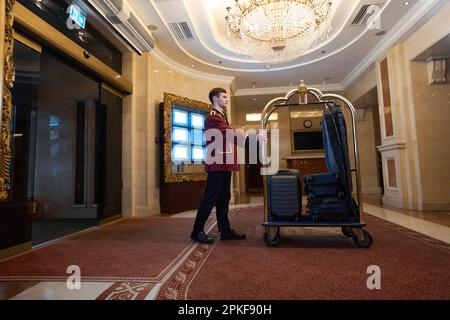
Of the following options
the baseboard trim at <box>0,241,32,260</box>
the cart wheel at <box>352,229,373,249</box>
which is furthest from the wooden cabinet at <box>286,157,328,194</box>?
the baseboard trim at <box>0,241,32,260</box>

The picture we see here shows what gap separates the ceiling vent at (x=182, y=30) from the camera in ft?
12.6

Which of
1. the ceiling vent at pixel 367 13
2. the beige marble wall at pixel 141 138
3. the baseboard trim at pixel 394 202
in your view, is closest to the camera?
the ceiling vent at pixel 367 13

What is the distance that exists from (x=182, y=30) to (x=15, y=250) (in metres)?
3.61

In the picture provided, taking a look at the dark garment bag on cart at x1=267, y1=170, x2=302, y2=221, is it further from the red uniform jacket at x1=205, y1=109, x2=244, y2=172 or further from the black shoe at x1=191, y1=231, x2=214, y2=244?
the black shoe at x1=191, y1=231, x2=214, y2=244

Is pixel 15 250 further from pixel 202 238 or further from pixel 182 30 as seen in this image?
pixel 182 30

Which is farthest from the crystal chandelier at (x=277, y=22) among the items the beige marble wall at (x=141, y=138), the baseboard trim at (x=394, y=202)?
the baseboard trim at (x=394, y=202)

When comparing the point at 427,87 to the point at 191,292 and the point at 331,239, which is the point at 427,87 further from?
the point at 191,292

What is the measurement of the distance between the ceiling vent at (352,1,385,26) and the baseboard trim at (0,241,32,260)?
16.0 feet

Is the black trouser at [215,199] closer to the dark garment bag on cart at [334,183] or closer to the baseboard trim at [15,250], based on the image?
the dark garment bag on cart at [334,183]

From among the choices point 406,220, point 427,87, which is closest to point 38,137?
point 406,220

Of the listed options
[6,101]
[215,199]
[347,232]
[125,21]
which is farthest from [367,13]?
[6,101]

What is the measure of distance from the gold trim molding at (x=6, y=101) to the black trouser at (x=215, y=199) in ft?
4.99

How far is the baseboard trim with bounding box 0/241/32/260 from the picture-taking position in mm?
1912

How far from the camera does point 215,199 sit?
219 centimetres
